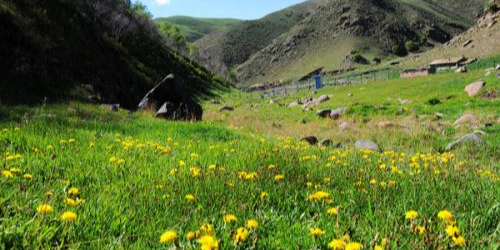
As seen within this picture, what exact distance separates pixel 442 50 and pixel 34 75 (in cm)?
7304

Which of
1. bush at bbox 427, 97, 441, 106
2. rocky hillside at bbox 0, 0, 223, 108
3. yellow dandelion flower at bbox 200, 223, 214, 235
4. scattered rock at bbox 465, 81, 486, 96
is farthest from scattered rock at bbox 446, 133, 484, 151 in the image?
rocky hillside at bbox 0, 0, 223, 108

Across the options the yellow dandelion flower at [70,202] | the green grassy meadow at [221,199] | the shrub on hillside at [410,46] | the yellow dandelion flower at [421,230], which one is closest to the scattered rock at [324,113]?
the green grassy meadow at [221,199]

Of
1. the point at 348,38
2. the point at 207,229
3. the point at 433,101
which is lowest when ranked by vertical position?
the point at 207,229

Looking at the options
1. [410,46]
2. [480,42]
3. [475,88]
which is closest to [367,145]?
[475,88]

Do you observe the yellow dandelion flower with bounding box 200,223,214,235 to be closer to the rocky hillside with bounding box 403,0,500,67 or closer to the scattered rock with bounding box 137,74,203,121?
the scattered rock with bounding box 137,74,203,121

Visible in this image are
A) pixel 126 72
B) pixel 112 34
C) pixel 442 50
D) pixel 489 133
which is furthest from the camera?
pixel 442 50

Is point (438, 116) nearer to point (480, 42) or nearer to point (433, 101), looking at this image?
point (433, 101)

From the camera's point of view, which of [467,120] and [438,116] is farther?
[438,116]

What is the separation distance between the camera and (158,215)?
112 inches

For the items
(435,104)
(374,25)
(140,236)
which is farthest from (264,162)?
(374,25)

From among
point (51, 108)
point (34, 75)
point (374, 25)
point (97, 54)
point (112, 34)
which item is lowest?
point (51, 108)

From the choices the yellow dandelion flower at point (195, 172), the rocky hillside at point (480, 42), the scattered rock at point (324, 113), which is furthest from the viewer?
the rocky hillside at point (480, 42)

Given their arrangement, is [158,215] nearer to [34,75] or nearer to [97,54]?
[34,75]

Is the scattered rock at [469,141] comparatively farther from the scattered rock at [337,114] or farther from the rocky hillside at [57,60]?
the rocky hillside at [57,60]
